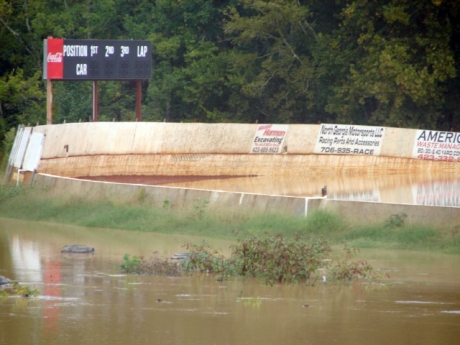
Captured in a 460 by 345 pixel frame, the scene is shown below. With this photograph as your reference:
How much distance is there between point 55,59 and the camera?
1554 inches

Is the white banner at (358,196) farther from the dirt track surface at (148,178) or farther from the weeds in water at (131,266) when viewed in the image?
the weeds in water at (131,266)

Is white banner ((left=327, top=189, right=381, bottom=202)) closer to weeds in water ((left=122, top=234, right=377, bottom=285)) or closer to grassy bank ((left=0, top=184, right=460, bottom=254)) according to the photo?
grassy bank ((left=0, top=184, right=460, bottom=254))

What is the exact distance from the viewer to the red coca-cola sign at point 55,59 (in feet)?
129

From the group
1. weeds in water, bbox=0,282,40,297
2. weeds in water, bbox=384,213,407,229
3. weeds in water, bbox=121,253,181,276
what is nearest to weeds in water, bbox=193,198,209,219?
weeds in water, bbox=384,213,407,229

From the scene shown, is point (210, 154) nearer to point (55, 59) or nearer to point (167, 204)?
point (55, 59)

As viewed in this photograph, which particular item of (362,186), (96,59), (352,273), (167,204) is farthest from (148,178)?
(352,273)

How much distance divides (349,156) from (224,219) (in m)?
19.3

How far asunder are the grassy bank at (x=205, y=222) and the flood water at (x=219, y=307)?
0.71 meters

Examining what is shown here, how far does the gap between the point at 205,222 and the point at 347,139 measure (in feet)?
64.4

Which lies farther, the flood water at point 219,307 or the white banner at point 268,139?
the white banner at point 268,139

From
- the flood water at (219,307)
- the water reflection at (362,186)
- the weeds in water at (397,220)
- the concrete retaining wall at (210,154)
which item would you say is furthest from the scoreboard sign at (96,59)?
the weeds in water at (397,220)

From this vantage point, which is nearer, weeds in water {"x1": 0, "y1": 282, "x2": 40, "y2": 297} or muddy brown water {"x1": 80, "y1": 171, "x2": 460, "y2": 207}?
weeds in water {"x1": 0, "y1": 282, "x2": 40, "y2": 297}

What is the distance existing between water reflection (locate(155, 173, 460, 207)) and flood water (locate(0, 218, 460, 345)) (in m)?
11.3

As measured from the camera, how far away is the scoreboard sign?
129 feet
